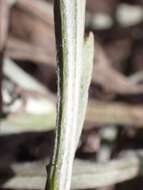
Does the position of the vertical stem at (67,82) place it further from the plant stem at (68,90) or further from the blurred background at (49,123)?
the blurred background at (49,123)

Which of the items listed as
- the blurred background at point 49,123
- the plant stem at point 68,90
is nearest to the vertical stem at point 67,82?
the plant stem at point 68,90

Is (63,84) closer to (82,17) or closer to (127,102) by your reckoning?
(82,17)

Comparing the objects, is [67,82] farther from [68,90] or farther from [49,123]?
[49,123]

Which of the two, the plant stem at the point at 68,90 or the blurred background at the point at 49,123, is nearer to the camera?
the plant stem at the point at 68,90

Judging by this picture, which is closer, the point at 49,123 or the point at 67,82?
the point at 67,82

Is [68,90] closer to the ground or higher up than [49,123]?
higher up

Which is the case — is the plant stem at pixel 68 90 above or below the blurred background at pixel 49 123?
above

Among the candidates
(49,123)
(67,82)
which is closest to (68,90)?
(67,82)

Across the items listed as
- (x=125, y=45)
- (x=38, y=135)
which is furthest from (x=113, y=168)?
(x=125, y=45)

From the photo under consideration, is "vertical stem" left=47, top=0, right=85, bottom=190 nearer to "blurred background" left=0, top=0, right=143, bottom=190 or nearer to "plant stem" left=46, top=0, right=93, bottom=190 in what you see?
"plant stem" left=46, top=0, right=93, bottom=190

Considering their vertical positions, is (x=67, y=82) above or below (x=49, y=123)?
above

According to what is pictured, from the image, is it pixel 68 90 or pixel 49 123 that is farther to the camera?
pixel 49 123
